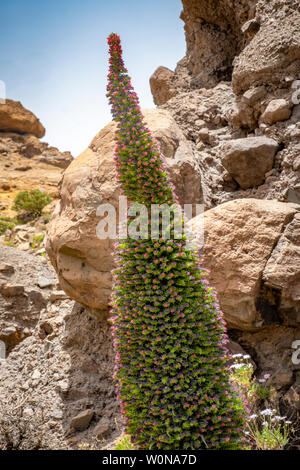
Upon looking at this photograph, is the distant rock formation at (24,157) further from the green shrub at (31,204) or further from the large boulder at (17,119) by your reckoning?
the green shrub at (31,204)

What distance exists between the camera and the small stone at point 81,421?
4.53m

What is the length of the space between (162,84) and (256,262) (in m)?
6.17

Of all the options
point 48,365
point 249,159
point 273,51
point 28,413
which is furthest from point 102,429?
point 273,51

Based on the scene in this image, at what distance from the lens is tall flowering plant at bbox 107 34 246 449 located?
299cm

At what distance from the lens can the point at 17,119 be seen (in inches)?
1080

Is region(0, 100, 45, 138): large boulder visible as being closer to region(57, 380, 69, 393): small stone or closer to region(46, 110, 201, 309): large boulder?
region(46, 110, 201, 309): large boulder

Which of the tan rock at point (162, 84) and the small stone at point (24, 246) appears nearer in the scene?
the tan rock at point (162, 84)

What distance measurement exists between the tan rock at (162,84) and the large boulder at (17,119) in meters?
22.0

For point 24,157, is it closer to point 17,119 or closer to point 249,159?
point 17,119

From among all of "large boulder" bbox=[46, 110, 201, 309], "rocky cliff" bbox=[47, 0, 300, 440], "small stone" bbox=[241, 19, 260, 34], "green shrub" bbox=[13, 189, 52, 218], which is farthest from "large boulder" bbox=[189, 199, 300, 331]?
"green shrub" bbox=[13, 189, 52, 218]

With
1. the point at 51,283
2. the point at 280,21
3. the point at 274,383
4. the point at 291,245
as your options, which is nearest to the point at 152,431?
the point at 274,383

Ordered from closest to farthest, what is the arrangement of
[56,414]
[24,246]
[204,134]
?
[56,414], [204,134], [24,246]

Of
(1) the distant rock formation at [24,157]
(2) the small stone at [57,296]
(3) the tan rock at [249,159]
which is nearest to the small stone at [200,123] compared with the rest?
(3) the tan rock at [249,159]

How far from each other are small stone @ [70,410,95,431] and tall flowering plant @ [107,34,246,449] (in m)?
1.44
